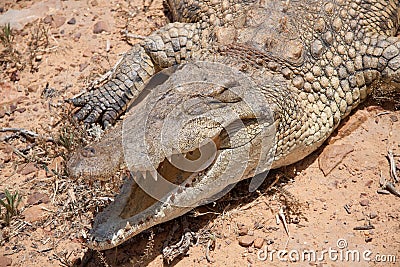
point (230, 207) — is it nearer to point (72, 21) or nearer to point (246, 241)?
point (246, 241)

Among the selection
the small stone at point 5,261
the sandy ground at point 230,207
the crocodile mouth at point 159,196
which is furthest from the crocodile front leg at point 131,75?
the small stone at point 5,261

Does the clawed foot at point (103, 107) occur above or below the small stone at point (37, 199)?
above

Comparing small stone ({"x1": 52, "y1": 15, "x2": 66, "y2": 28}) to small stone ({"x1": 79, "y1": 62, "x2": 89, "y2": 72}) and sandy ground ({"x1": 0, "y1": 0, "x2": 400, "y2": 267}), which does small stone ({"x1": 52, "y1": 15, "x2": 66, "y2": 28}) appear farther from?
sandy ground ({"x1": 0, "y1": 0, "x2": 400, "y2": 267})

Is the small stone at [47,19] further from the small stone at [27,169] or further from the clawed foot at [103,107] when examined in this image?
the small stone at [27,169]

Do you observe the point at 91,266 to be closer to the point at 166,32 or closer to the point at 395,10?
the point at 166,32

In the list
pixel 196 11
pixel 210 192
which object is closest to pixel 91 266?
pixel 210 192

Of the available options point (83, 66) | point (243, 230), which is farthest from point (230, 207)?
point (83, 66)

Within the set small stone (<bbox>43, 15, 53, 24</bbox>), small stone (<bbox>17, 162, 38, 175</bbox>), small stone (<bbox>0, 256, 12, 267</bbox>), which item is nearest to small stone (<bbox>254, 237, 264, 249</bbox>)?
small stone (<bbox>0, 256, 12, 267</bbox>)
